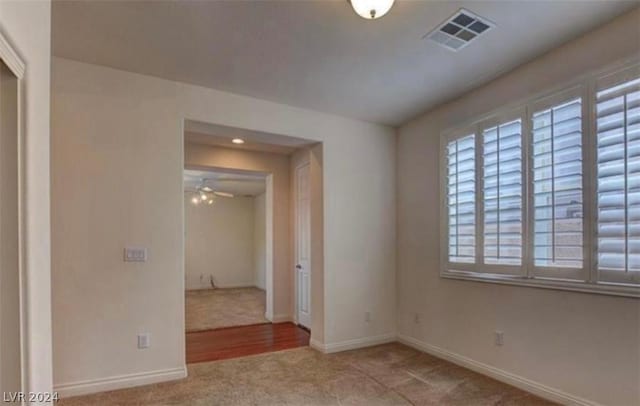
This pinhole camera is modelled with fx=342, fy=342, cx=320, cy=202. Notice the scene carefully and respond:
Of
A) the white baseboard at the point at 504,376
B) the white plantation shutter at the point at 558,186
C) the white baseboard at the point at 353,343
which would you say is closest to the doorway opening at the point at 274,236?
the white baseboard at the point at 353,343

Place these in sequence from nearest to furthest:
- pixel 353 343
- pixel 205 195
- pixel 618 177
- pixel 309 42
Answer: pixel 618 177 < pixel 309 42 < pixel 353 343 < pixel 205 195

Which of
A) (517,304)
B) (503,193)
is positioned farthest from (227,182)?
(517,304)

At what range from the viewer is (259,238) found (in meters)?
9.45

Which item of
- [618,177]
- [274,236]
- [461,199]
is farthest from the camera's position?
[274,236]

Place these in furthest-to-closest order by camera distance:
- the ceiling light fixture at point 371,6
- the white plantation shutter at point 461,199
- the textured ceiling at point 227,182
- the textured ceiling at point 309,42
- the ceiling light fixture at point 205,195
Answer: the ceiling light fixture at point 205,195, the textured ceiling at point 227,182, the white plantation shutter at point 461,199, the textured ceiling at point 309,42, the ceiling light fixture at point 371,6

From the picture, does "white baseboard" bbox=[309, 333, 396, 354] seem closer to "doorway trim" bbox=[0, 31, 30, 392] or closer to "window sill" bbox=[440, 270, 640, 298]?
"window sill" bbox=[440, 270, 640, 298]

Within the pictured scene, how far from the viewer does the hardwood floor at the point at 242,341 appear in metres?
3.93

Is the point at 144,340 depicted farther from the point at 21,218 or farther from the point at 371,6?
the point at 371,6

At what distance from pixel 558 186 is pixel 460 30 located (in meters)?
1.43

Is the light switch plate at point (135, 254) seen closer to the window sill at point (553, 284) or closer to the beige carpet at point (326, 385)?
the beige carpet at point (326, 385)

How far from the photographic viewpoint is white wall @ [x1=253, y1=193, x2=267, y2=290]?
9156mm

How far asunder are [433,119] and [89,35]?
3.37m

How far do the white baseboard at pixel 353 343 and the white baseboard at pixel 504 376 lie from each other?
0.90 ft

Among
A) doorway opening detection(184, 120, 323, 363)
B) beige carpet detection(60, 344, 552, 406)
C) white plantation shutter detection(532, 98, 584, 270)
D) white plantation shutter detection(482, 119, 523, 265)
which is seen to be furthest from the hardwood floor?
white plantation shutter detection(532, 98, 584, 270)
